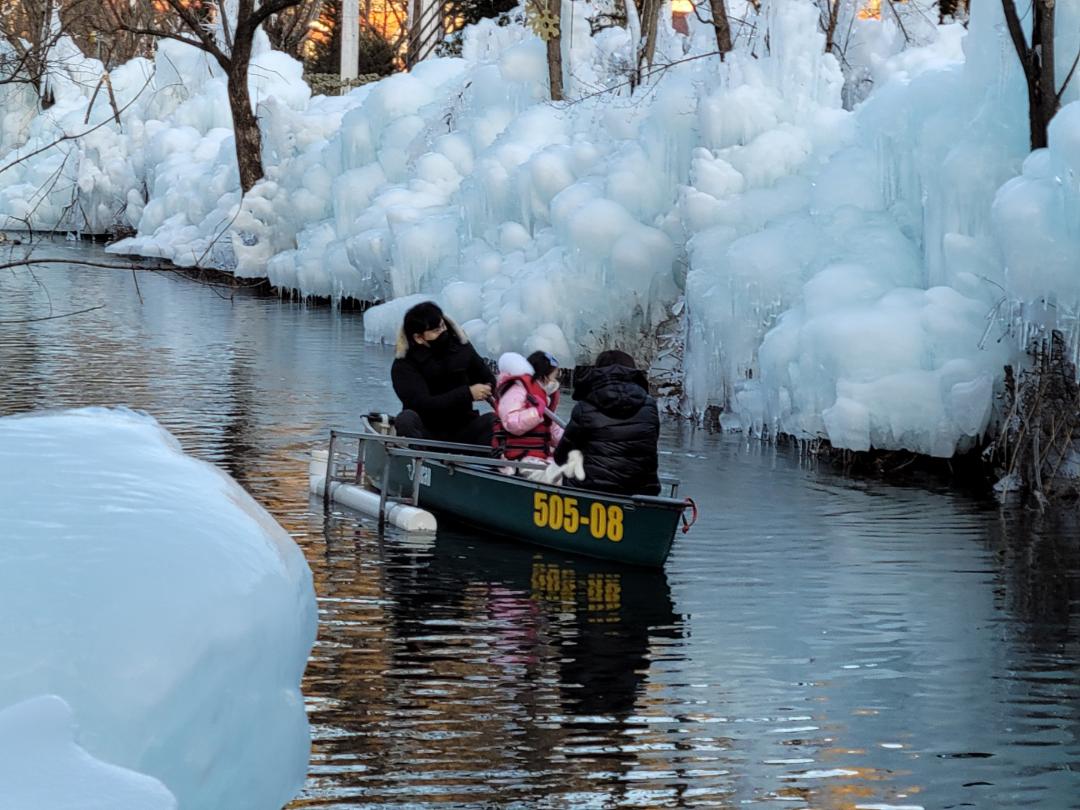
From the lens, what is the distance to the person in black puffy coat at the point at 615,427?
1171cm

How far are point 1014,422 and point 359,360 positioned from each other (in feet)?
37.6

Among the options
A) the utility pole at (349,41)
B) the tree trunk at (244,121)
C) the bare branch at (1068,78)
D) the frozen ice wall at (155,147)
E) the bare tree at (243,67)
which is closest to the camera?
the bare branch at (1068,78)

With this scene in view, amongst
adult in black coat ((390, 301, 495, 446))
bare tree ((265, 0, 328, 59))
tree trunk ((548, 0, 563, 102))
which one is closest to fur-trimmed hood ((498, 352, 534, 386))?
adult in black coat ((390, 301, 495, 446))

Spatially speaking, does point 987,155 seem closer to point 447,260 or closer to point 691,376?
point 691,376

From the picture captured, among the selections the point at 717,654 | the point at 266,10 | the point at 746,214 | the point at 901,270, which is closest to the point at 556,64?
the point at 266,10

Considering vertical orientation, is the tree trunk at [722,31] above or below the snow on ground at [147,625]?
above

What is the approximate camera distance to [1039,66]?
637 inches

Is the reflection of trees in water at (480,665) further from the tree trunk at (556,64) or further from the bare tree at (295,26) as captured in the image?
the bare tree at (295,26)

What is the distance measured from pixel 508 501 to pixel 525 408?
2.48 ft

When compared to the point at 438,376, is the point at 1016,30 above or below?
above

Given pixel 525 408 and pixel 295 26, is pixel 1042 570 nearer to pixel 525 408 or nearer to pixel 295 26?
pixel 525 408

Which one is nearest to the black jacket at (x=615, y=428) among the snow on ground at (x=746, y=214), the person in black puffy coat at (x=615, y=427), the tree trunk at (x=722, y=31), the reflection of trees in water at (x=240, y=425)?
the person in black puffy coat at (x=615, y=427)

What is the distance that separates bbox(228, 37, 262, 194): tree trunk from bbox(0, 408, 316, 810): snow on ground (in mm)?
31705

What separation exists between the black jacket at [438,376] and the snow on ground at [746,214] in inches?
118
